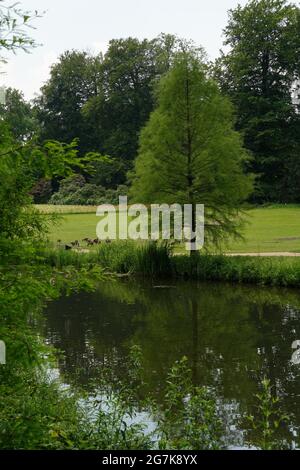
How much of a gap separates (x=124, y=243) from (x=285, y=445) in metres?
17.6

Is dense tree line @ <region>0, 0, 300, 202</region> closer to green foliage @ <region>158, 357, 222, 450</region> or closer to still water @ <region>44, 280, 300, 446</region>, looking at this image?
still water @ <region>44, 280, 300, 446</region>

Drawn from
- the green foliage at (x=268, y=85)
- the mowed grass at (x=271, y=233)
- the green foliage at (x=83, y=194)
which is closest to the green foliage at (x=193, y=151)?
the mowed grass at (x=271, y=233)

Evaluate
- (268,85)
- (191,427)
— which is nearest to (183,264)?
(191,427)

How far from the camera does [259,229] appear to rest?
33.6 m

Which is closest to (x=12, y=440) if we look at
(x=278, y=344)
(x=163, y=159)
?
(x=278, y=344)

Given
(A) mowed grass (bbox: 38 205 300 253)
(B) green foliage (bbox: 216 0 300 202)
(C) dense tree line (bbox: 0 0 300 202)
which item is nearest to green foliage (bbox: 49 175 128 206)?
(A) mowed grass (bbox: 38 205 300 253)

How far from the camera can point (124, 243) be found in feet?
80.9

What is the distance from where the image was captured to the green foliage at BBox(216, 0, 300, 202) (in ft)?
177

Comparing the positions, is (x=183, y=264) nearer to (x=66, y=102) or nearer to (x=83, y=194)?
(x=83, y=194)

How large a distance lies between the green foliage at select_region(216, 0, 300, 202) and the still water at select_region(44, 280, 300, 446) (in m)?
35.4

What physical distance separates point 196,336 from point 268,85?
46.0m

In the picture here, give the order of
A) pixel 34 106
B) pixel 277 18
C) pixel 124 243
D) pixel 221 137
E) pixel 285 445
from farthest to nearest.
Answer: pixel 34 106 < pixel 277 18 < pixel 124 243 < pixel 221 137 < pixel 285 445
